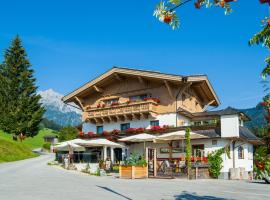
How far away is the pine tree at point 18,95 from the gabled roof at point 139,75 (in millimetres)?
16904

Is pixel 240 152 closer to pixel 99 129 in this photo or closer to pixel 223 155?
pixel 223 155

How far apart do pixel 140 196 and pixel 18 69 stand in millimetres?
49738

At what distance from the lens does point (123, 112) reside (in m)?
35.4

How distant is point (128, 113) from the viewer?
35.0m

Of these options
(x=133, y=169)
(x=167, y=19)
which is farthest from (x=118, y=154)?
(x=167, y=19)

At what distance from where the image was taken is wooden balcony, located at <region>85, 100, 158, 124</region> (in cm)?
3381

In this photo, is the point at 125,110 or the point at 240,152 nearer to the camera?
the point at 240,152

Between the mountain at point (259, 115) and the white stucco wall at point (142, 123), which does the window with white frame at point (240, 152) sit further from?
the white stucco wall at point (142, 123)

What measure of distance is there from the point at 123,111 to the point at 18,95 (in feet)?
90.2

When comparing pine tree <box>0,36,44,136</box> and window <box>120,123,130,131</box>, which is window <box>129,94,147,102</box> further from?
pine tree <box>0,36,44,136</box>

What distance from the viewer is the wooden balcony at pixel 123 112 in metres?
33.8

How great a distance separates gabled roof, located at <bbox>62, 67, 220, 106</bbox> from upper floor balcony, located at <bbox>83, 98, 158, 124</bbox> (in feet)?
7.47

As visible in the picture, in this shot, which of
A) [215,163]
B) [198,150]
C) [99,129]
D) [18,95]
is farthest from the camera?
[18,95]

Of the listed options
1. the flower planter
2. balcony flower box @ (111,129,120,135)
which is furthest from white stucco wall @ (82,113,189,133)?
the flower planter
